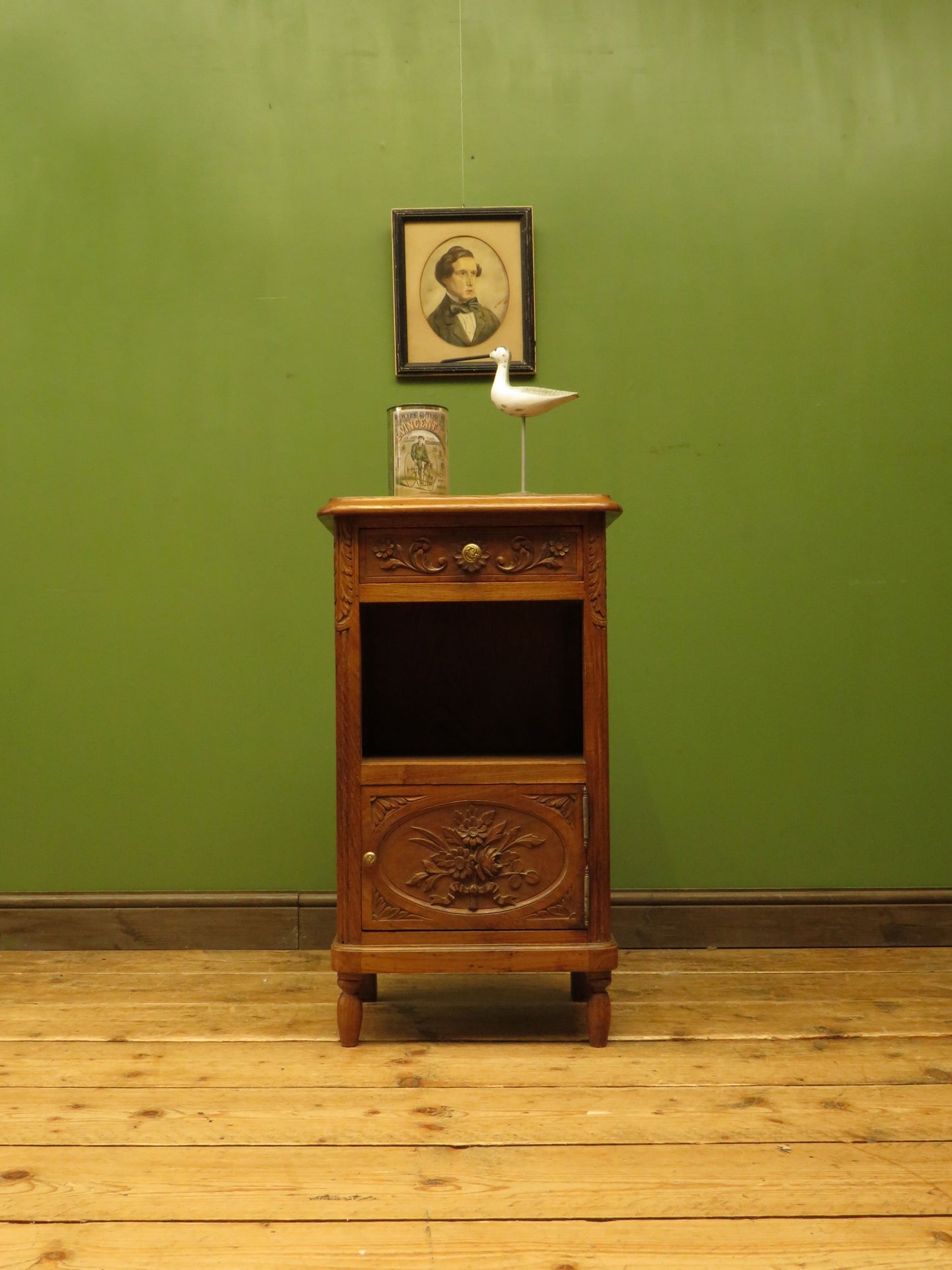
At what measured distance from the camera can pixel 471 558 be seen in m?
1.67

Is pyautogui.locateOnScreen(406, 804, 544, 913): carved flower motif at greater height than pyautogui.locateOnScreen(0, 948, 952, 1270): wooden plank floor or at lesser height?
greater

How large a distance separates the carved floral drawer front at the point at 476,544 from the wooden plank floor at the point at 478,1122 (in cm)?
80

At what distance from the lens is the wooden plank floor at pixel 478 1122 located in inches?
44.9

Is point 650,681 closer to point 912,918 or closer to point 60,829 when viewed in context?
point 912,918

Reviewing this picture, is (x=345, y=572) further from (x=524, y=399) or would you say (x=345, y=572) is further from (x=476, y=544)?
(x=524, y=399)

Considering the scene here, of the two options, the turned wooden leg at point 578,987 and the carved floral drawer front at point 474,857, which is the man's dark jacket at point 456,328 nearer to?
the carved floral drawer front at point 474,857

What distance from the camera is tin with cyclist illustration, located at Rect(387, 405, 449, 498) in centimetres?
178

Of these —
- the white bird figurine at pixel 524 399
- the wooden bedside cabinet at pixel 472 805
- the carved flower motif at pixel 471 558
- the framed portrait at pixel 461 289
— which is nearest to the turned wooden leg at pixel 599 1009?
the wooden bedside cabinet at pixel 472 805

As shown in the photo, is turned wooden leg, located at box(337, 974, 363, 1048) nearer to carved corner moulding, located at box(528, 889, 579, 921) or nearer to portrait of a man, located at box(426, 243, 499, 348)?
carved corner moulding, located at box(528, 889, 579, 921)

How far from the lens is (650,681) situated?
2.30 metres

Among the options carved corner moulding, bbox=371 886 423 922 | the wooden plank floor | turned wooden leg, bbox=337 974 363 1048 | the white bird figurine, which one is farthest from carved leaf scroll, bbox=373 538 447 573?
the wooden plank floor

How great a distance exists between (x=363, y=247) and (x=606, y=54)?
703 millimetres

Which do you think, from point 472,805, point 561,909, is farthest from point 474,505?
point 561,909

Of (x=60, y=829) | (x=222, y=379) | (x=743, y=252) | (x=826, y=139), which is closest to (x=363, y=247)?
(x=222, y=379)
